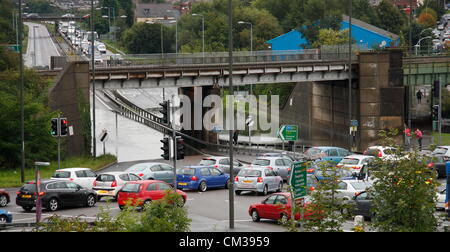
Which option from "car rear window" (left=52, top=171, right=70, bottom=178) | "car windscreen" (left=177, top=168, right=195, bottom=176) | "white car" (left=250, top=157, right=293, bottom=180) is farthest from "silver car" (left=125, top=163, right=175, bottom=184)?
"white car" (left=250, top=157, right=293, bottom=180)

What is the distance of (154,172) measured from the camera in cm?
3853

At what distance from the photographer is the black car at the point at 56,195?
31547mm

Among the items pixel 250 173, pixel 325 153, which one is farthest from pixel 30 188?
pixel 325 153

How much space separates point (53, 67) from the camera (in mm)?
61688

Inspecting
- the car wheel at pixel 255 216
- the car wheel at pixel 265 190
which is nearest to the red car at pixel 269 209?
the car wheel at pixel 255 216

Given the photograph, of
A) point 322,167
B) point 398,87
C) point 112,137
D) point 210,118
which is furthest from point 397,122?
point 322,167

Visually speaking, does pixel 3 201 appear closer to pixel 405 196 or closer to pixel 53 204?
pixel 53 204

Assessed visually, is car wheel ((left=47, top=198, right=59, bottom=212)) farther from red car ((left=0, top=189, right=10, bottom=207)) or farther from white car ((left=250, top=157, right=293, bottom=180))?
white car ((left=250, top=157, right=293, bottom=180))

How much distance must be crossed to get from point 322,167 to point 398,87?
182ft

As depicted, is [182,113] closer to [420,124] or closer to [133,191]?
[420,124]

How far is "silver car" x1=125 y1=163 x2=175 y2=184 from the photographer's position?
38.3 meters

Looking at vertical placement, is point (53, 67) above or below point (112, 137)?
above

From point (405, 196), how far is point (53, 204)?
19.9m

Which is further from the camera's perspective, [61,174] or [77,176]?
[77,176]
